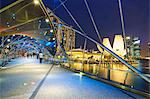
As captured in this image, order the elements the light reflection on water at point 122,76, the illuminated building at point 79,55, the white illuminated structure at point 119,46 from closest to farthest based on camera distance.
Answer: the light reflection on water at point 122,76
the illuminated building at point 79,55
the white illuminated structure at point 119,46

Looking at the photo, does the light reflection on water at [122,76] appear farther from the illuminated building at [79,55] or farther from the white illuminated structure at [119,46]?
the white illuminated structure at [119,46]

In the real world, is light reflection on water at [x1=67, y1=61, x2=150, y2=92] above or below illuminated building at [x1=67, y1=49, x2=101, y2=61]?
below

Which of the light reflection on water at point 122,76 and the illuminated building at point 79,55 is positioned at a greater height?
the illuminated building at point 79,55

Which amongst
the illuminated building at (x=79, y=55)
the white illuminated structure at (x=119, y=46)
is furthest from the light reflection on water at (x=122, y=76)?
the white illuminated structure at (x=119, y=46)

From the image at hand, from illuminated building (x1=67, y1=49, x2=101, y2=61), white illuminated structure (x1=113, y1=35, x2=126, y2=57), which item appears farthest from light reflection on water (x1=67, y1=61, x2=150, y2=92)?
white illuminated structure (x1=113, y1=35, x2=126, y2=57)

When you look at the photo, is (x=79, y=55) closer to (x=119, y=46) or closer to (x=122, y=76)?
(x=119, y=46)

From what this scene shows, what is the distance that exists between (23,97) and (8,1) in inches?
567

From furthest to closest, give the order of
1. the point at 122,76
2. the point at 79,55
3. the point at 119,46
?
the point at 79,55 → the point at 119,46 → the point at 122,76

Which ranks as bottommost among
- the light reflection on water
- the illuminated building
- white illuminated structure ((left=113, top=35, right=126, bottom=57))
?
the light reflection on water

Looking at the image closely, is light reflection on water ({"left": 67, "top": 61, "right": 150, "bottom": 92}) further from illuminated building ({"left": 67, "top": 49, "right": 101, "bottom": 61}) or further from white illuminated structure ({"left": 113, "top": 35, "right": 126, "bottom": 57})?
white illuminated structure ({"left": 113, "top": 35, "right": 126, "bottom": 57})

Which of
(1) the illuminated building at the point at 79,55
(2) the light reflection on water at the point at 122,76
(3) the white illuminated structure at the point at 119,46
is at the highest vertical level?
(3) the white illuminated structure at the point at 119,46

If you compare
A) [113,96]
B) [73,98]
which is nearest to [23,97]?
[73,98]


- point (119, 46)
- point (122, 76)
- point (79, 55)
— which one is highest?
point (119, 46)

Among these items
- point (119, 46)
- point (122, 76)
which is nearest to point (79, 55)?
point (119, 46)
